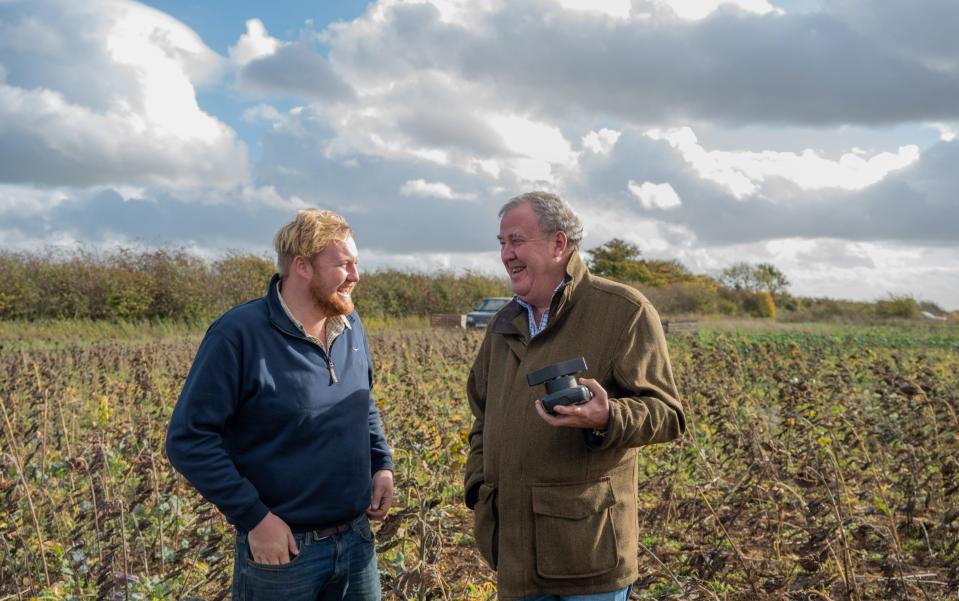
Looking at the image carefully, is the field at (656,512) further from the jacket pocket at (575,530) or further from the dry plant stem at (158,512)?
the jacket pocket at (575,530)

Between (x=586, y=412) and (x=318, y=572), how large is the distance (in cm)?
99

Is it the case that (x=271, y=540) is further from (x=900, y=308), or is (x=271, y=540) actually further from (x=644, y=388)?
(x=900, y=308)

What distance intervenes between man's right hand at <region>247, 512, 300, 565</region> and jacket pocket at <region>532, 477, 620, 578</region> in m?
0.74

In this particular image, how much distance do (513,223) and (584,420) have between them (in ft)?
2.34

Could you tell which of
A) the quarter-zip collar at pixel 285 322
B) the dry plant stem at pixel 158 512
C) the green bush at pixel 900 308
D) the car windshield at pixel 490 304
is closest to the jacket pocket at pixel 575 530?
the quarter-zip collar at pixel 285 322

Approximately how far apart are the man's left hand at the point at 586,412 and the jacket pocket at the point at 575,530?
0.92 ft

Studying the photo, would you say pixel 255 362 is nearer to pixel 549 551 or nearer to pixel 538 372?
pixel 538 372

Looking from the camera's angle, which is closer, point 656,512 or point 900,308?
point 656,512

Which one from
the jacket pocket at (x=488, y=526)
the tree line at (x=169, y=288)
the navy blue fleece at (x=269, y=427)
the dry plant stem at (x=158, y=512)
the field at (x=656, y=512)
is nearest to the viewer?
the navy blue fleece at (x=269, y=427)

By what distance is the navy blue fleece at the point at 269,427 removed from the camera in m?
2.46

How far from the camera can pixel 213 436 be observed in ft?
8.14

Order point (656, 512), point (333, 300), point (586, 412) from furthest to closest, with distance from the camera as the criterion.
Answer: point (656, 512)
point (333, 300)
point (586, 412)

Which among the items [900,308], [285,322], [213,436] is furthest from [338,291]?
[900,308]

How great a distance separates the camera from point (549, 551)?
255cm
